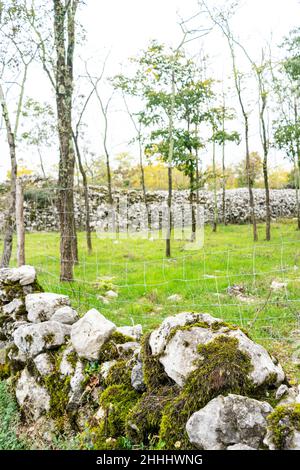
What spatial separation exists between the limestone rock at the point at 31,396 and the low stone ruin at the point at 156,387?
1 centimetres

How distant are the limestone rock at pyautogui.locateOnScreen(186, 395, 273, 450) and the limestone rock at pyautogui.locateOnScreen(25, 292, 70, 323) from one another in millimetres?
2965

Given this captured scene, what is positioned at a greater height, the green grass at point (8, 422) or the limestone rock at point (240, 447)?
the limestone rock at point (240, 447)

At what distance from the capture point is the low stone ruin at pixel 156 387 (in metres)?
2.57

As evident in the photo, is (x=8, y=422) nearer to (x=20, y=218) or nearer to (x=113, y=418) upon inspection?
(x=113, y=418)

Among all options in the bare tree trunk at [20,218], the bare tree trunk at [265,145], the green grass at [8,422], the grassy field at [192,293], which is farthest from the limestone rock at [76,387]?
the bare tree trunk at [265,145]

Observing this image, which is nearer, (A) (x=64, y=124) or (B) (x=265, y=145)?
(A) (x=64, y=124)

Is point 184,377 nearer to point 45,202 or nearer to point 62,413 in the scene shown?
point 62,413

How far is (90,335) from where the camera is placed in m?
3.97

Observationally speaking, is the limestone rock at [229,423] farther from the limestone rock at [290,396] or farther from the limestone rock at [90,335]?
the limestone rock at [90,335]

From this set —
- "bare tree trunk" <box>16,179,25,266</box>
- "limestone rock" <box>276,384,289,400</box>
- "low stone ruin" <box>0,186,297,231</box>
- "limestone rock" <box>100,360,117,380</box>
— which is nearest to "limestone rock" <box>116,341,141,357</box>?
"limestone rock" <box>100,360,117,380</box>

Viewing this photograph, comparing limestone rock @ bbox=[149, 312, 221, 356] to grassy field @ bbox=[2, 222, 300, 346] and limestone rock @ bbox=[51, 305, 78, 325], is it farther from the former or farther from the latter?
limestone rock @ bbox=[51, 305, 78, 325]

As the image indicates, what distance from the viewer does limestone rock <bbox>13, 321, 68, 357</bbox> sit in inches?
172

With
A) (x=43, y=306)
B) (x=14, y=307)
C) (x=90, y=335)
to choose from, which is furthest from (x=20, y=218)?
(x=90, y=335)

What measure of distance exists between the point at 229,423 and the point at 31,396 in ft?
8.11
